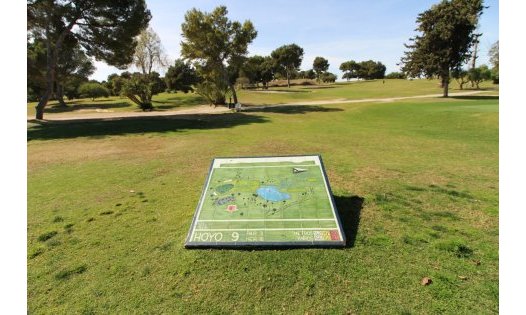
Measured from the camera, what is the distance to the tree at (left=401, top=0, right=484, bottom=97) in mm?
32844

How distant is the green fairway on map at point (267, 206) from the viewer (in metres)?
5.28

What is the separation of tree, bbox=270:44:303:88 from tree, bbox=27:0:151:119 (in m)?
53.5

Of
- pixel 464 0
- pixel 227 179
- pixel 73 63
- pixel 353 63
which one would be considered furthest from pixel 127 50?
pixel 353 63

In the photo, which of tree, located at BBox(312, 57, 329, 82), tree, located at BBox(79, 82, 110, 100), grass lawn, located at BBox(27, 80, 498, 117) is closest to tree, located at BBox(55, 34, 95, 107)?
grass lawn, located at BBox(27, 80, 498, 117)

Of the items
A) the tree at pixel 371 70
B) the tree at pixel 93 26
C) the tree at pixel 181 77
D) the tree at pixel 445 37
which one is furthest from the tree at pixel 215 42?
the tree at pixel 371 70

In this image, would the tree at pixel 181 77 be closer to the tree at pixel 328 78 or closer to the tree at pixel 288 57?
the tree at pixel 288 57

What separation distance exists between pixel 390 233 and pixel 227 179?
331 cm

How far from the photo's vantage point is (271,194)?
6098 mm

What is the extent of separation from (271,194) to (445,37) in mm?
35874

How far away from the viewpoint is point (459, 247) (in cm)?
517

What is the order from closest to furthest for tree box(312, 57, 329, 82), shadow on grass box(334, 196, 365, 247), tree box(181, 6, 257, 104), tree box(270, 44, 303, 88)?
shadow on grass box(334, 196, 365, 247), tree box(181, 6, 257, 104), tree box(270, 44, 303, 88), tree box(312, 57, 329, 82)

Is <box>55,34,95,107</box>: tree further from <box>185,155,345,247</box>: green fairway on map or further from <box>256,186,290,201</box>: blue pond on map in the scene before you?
<box>256,186,290,201</box>: blue pond on map

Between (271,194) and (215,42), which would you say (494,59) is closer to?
(215,42)

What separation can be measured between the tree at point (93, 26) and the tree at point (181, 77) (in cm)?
3092
